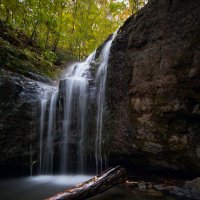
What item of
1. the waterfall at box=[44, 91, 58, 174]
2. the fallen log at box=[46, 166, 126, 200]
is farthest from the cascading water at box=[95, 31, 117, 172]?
the waterfall at box=[44, 91, 58, 174]

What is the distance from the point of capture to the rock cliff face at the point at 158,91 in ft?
18.0

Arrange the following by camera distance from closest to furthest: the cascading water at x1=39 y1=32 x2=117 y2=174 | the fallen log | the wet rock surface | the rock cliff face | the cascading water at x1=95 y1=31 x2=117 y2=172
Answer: the fallen log, the rock cliff face, the cascading water at x1=95 y1=31 x2=117 y2=172, the wet rock surface, the cascading water at x1=39 y1=32 x2=117 y2=174

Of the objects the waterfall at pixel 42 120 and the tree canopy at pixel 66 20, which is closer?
the waterfall at pixel 42 120

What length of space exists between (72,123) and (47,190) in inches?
96.5

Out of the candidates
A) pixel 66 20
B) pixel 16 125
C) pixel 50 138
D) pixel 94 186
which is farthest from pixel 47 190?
pixel 66 20

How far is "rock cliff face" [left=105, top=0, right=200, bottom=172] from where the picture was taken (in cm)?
549

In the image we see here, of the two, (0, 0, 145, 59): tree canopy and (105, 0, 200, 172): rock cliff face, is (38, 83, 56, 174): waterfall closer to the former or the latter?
(105, 0, 200, 172): rock cliff face

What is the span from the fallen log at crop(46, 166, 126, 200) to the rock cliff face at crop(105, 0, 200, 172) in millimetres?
1000

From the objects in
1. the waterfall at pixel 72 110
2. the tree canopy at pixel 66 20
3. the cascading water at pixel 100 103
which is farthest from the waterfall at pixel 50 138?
the tree canopy at pixel 66 20

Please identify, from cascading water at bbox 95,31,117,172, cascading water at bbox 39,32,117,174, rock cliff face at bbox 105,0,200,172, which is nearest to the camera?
rock cliff face at bbox 105,0,200,172

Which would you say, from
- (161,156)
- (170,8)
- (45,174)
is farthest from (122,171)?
(170,8)

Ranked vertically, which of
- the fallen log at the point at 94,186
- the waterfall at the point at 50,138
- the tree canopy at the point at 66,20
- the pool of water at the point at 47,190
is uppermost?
the tree canopy at the point at 66,20

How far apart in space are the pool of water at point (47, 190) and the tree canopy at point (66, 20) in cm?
745

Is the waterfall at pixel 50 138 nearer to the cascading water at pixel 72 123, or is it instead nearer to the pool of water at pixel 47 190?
the cascading water at pixel 72 123
